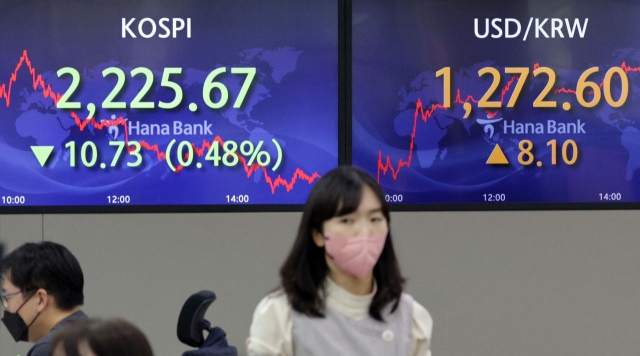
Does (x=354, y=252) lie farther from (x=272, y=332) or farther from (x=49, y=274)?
(x=49, y=274)

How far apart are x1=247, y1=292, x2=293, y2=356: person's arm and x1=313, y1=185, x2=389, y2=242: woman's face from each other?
0.19 meters

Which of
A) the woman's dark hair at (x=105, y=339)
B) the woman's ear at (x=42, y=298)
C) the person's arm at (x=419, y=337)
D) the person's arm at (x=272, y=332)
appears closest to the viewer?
the woman's dark hair at (x=105, y=339)

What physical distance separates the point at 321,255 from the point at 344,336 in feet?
0.62

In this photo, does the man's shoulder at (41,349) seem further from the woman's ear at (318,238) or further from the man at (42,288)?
the woman's ear at (318,238)

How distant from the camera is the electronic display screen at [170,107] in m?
3.75

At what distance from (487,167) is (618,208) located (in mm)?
602

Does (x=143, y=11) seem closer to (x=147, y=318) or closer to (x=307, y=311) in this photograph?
(x=147, y=318)

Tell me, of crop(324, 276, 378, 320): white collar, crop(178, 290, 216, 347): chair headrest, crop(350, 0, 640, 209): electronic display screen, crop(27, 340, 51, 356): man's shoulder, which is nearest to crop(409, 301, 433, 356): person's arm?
crop(324, 276, 378, 320): white collar

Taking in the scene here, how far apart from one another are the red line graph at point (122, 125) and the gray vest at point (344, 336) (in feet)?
6.54

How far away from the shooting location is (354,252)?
5.81 ft

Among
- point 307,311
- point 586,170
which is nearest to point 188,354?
point 307,311

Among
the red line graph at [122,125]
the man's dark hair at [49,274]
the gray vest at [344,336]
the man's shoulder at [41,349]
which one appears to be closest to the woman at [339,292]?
the gray vest at [344,336]

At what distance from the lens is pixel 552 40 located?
3.83m

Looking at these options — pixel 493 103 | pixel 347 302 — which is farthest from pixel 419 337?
pixel 493 103
